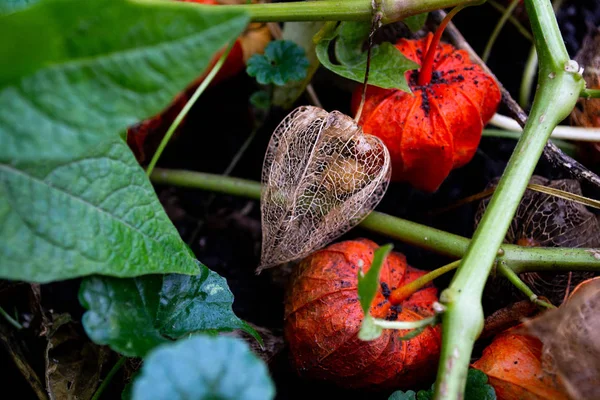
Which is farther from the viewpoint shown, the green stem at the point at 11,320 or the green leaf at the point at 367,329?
the green stem at the point at 11,320

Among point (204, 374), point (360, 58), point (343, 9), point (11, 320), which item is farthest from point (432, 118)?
point (11, 320)

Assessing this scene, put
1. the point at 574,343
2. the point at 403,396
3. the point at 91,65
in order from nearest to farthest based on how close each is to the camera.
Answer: the point at 91,65 → the point at 574,343 → the point at 403,396

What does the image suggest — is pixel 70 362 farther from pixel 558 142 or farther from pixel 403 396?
pixel 558 142

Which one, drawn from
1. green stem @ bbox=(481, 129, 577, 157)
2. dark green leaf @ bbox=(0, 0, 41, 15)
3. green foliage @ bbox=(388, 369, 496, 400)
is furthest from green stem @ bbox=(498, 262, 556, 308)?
dark green leaf @ bbox=(0, 0, 41, 15)

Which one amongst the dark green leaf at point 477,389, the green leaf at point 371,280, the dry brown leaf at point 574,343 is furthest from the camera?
the dark green leaf at point 477,389

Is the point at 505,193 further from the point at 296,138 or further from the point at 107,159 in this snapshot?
the point at 107,159

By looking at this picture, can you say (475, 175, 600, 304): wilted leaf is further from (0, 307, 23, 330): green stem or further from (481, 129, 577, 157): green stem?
(0, 307, 23, 330): green stem

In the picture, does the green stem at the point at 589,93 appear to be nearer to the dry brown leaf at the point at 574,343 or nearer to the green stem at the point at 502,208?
the green stem at the point at 502,208

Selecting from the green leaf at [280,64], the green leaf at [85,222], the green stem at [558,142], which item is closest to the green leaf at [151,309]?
the green leaf at [85,222]
